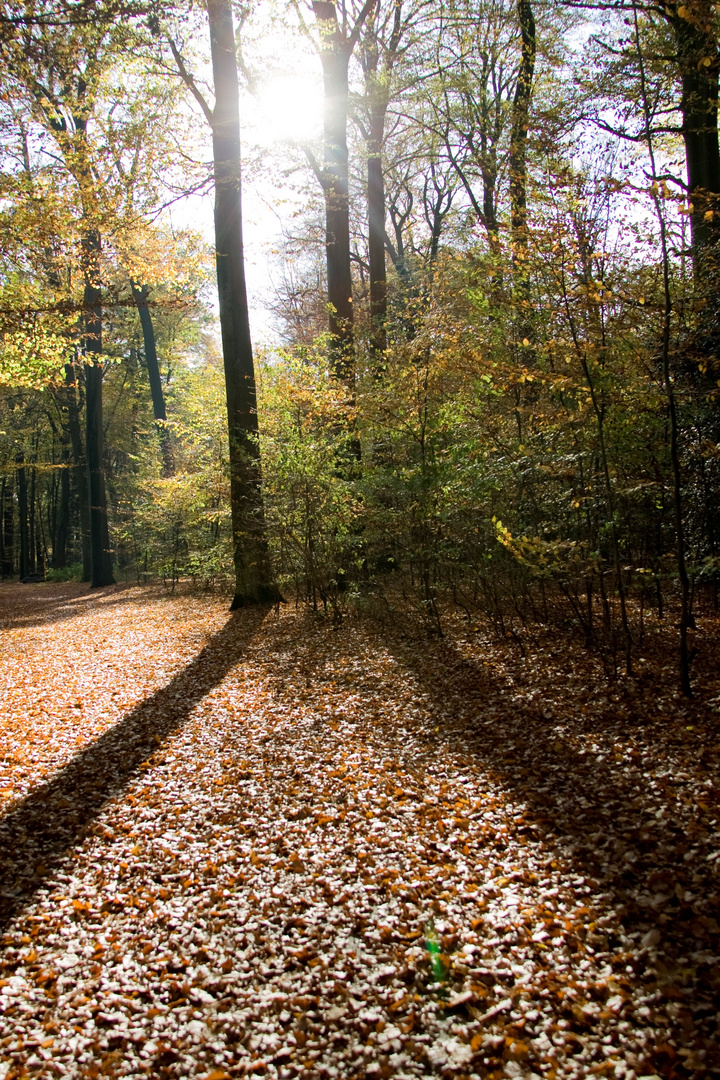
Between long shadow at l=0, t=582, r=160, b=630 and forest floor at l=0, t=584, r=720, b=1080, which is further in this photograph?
long shadow at l=0, t=582, r=160, b=630

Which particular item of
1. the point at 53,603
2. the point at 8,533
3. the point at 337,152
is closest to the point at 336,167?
the point at 337,152

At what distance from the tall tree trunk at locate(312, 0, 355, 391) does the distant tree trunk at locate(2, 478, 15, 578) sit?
25422mm

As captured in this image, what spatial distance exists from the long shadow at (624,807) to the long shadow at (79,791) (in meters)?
2.20

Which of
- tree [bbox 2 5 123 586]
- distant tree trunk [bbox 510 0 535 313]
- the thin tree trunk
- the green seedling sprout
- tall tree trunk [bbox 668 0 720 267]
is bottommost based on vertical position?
the green seedling sprout

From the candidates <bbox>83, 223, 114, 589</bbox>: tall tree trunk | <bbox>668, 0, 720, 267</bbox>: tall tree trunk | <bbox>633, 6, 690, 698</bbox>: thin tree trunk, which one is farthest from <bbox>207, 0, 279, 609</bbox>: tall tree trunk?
<bbox>83, 223, 114, 589</bbox>: tall tree trunk

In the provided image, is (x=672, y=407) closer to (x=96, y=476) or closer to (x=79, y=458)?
(x=96, y=476)

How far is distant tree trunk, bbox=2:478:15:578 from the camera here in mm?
30730

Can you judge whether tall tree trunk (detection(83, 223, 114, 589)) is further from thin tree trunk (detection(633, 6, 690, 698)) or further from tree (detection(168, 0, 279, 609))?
thin tree trunk (detection(633, 6, 690, 698))

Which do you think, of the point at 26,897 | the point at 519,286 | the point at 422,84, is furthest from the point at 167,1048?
the point at 422,84

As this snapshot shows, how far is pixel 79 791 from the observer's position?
13.2 feet

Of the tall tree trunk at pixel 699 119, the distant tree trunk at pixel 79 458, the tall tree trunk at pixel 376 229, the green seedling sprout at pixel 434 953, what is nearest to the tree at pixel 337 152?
the tall tree trunk at pixel 376 229

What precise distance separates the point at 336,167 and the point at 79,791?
11.2 m

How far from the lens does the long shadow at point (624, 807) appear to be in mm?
2301

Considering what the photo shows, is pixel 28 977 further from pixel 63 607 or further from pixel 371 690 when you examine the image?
pixel 63 607
